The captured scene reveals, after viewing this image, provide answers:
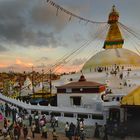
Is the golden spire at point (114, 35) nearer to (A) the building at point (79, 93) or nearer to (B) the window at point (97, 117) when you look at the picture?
(A) the building at point (79, 93)

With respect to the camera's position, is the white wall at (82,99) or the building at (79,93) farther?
the building at (79,93)

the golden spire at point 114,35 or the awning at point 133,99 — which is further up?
the golden spire at point 114,35

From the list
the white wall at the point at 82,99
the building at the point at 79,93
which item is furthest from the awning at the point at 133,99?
the building at the point at 79,93

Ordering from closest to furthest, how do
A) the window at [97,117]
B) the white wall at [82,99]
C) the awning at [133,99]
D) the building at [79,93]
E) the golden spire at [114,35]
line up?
the awning at [133,99]
the window at [97,117]
the white wall at [82,99]
the building at [79,93]
the golden spire at [114,35]

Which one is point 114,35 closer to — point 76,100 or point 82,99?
point 76,100

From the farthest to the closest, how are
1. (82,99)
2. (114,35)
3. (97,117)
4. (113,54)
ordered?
(114,35), (113,54), (82,99), (97,117)

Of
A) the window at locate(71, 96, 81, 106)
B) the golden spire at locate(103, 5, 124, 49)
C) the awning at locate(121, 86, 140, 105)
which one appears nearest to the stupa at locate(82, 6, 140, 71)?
the golden spire at locate(103, 5, 124, 49)

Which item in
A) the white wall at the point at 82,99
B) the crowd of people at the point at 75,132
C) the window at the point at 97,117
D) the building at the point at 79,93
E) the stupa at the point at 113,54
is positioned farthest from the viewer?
the stupa at the point at 113,54

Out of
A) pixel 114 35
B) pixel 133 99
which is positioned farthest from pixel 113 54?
pixel 133 99

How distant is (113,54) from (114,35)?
4.06 meters

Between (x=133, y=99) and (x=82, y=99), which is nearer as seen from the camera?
(x=133, y=99)

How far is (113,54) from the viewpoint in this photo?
143 ft

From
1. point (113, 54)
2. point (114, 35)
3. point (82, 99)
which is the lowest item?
point (82, 99)

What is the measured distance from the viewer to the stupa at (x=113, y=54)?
41906 millimetres
